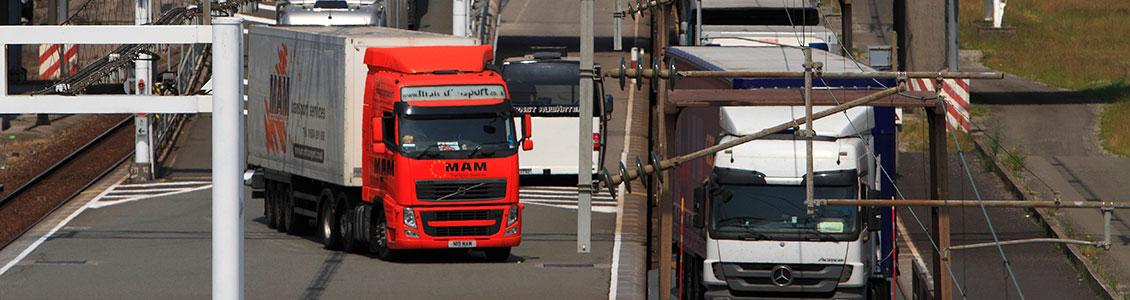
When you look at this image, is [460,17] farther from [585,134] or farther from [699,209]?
[585,134]

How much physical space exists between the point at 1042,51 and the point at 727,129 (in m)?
37.7

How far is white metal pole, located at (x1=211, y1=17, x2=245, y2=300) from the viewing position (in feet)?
50.6

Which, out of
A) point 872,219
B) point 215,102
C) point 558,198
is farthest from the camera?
point 558,198

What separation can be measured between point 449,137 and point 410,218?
129 centimetres

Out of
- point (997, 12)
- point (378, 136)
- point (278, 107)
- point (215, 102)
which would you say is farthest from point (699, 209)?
point (997, 12)

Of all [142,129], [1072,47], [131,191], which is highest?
[1072,47]

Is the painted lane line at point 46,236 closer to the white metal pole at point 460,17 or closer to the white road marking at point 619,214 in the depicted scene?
the white road marking at point 619,214

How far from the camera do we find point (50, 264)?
2714 cm

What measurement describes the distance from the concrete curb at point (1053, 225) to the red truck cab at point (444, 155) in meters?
8.41

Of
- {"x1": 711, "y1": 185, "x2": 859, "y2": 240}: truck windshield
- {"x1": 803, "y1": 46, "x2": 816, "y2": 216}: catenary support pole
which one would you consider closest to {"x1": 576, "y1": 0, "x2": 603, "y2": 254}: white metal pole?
{"x1": 803, "y1": 46, "x2": 816, "y2": 216}: catenary support pole

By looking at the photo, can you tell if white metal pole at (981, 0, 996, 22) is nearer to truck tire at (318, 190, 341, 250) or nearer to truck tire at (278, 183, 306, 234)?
truck tire at (278, 183, 306, 234)

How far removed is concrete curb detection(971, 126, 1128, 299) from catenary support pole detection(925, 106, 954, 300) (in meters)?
5.72

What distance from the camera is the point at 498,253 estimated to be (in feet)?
92.2

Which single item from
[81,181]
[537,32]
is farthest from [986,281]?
[537,32]
